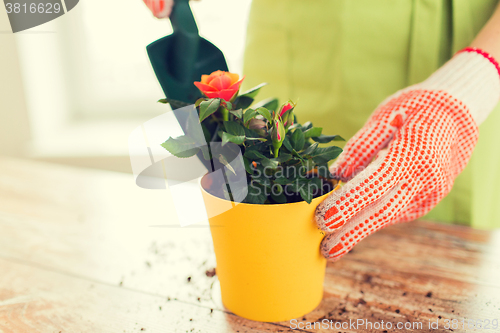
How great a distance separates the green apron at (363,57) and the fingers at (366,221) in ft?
0.82

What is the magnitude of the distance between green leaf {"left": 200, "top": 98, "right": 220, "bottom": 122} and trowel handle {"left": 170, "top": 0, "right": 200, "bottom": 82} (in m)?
0.09

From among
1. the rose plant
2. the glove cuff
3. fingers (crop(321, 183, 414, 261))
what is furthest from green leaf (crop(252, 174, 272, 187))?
the glove cuff

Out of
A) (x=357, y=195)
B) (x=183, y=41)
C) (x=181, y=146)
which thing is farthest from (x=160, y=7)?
(x=357, y=195)

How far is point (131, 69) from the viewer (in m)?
1.58

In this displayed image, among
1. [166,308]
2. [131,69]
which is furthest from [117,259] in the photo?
[131,69]

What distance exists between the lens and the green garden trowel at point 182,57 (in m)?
0.38

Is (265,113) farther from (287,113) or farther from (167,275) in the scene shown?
(167,275)

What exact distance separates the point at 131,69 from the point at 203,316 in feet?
4.67

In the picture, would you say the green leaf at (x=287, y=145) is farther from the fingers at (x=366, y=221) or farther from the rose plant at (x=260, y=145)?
the fingers at (x=366, y=221)

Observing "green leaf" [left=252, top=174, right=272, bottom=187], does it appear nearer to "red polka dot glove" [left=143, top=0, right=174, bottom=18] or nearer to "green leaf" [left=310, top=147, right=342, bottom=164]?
"green leaf" [left=310, top=147, right=342, bottom=164]

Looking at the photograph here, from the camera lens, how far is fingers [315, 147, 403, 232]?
351 millimetres

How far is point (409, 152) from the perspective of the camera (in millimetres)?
381

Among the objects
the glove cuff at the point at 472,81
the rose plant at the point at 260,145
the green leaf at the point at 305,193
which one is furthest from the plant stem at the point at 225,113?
the glove cuff at the point at 472,81

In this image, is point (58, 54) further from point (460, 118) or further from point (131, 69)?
point (460, 118)
